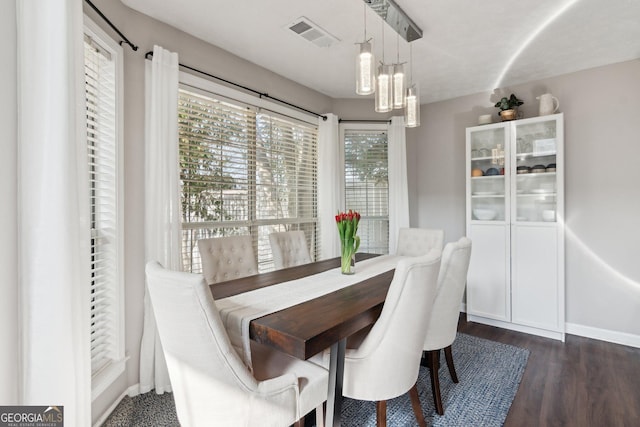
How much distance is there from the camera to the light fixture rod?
203cm

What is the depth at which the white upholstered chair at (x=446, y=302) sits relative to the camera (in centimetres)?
184

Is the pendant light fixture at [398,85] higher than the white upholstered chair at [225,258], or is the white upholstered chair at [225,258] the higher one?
the pendant light fixture at [398,85]

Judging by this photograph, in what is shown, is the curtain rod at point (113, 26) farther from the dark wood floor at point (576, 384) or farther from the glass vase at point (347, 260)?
the dark wood floor at point (576, 384)

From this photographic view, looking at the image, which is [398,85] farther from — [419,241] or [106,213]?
[106,213]

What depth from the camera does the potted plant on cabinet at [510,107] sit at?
342 centimetres

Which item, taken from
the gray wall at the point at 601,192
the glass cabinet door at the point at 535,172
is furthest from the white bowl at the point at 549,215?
the gray wall at the point at 601,192

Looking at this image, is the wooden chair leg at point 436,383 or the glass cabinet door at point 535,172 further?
the glass cabinet door at point 535,172

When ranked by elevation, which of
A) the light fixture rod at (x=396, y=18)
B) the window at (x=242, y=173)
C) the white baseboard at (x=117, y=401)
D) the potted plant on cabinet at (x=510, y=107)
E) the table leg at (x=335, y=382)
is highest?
the light fixture rod at (x=396, y=18)

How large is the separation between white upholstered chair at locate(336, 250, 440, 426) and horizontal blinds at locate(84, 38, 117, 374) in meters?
1.56

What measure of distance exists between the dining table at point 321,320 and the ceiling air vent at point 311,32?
6.19 feet

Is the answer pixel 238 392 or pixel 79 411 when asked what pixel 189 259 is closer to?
pixel 79 411

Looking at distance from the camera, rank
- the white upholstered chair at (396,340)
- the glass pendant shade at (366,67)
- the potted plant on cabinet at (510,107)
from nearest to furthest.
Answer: the white upholstered chair at (396,340), the glass pendant shade at (366,67), the potted plant on cabinet at (510,107)

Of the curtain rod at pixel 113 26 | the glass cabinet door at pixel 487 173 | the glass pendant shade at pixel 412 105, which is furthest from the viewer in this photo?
the glass cabinet door at pixel 487 173

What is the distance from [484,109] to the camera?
3.81 metres
